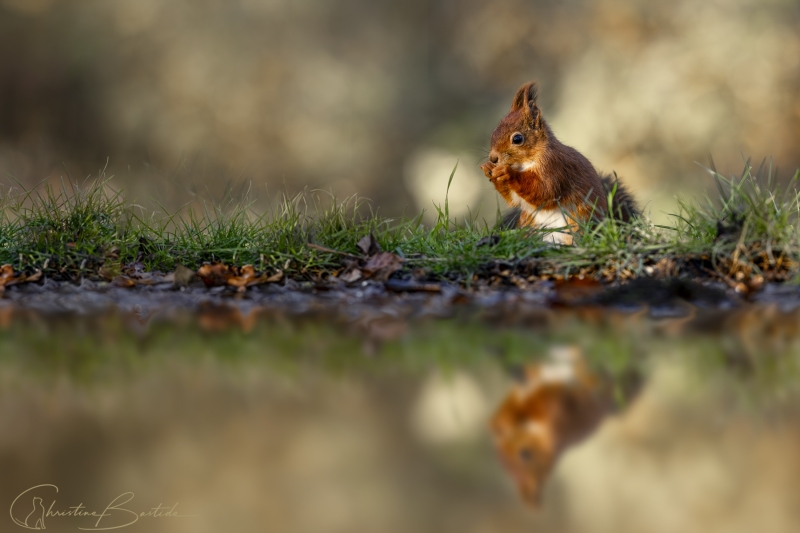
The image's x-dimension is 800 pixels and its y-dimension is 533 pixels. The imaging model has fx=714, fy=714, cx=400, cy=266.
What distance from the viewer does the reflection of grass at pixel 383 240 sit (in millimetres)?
3043

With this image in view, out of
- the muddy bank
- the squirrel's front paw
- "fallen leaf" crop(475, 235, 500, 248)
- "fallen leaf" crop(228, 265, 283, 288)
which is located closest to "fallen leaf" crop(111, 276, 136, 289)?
the muddy bank

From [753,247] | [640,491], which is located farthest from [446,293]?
[640,491]

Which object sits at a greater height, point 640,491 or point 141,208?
point 141,208

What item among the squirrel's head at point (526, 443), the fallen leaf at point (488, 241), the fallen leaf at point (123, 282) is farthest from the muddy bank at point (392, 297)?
the squirrel's head at point (526, 443)

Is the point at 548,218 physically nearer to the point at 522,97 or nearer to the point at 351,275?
the point at 522,97

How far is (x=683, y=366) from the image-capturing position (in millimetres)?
1964

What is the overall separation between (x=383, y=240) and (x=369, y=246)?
0.48 ft

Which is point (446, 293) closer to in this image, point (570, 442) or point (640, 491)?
point (570, 442)

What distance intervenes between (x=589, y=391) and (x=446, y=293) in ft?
4.20

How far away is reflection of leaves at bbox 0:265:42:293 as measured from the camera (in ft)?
10.4

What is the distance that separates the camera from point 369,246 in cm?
332

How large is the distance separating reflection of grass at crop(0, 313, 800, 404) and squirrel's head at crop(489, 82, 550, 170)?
139cm

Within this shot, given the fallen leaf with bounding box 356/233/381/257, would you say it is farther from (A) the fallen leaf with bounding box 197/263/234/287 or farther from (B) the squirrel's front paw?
(B) the squirrel's front paw

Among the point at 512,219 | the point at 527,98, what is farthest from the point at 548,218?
the point at 527,98
